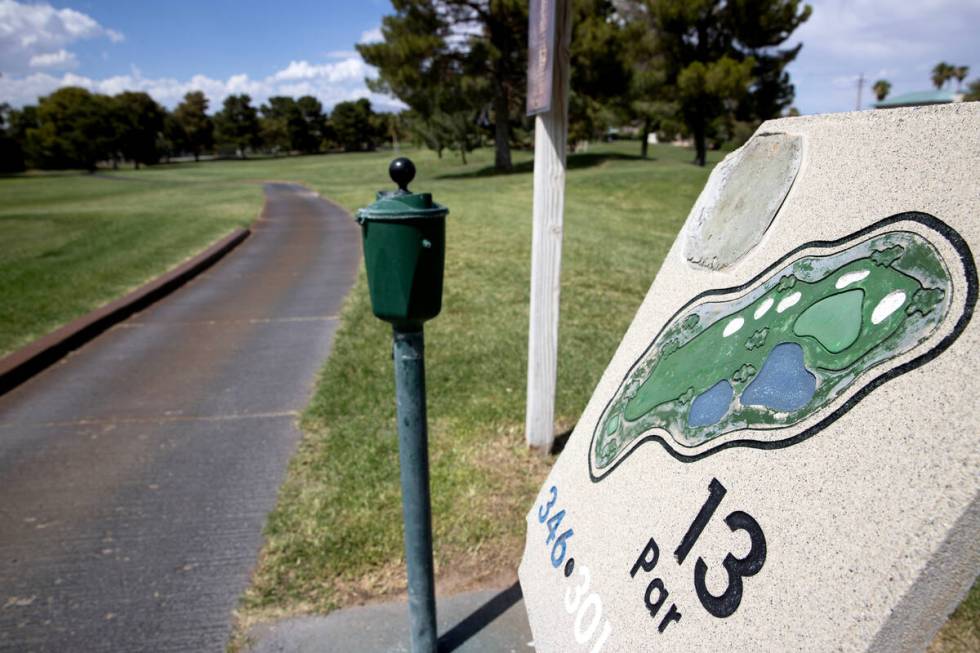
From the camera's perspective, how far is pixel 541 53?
10.3 ft

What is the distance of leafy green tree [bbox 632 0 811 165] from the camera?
27375mm

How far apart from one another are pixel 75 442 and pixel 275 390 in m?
1.28

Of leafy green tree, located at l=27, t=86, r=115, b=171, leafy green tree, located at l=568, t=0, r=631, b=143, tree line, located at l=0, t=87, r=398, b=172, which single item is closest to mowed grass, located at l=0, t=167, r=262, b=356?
leafy green tree, located at l=568, t=0, r=631, b=143

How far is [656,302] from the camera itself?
229 cm

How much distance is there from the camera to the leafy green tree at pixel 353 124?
83625mm

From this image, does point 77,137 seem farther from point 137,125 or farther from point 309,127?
point 309,127

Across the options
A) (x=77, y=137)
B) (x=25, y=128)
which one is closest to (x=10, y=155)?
(x=77, y=137)

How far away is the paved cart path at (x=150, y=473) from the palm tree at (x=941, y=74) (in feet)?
319

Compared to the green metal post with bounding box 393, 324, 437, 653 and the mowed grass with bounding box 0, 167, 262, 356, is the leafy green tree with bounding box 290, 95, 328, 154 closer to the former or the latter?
the mowed grass with bounding box 0, 167, 262, 356

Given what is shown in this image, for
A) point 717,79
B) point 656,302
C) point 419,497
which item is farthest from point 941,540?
point 717,79

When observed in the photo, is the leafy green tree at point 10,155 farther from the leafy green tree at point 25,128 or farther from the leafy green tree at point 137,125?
the leafy green tree at point 137,125

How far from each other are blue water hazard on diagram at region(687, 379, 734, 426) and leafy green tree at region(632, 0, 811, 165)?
29.0m

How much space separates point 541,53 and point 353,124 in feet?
282

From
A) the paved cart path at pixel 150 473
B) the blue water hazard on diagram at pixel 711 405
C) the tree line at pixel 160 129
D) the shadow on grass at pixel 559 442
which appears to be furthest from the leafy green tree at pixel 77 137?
the blue water hazard on diagram at pixel 711 405
